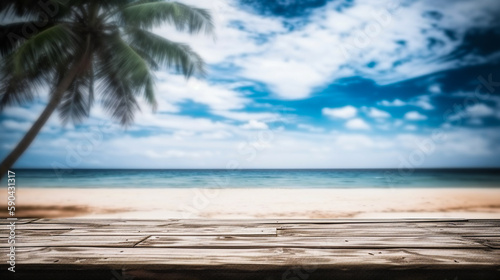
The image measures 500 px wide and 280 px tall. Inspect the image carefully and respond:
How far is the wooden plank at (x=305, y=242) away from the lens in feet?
4.78

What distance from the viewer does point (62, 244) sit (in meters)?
1.50

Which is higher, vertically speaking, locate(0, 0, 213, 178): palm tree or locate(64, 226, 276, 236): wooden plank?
locate(0, 0, 213, 178): palm tree

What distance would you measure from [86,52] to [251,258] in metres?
5.63

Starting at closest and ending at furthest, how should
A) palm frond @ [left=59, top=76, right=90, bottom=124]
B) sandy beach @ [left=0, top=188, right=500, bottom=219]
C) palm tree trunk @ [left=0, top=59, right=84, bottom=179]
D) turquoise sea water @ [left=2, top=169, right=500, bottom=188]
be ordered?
palm tree trunk @ [left=0, top=59, right=84, bottom=179] < palm frond @ [left=59, top=76, right=90, bottom=124] < sandy beach @ [left=0, top=188, right=500, bottom=219] < turquoise sea water @ [left=2, top=169, right=500, bottom=188]

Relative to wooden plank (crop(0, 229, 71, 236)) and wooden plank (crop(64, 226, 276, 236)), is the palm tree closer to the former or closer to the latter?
wooden plank (crop(0, 229, 71, 236))

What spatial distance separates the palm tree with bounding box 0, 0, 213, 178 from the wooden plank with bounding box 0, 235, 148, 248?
3.60 m

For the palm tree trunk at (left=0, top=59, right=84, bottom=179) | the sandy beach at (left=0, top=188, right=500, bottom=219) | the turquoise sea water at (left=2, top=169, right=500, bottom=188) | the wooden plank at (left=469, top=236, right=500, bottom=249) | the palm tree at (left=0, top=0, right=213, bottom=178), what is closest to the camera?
the wooden plank at (left=469, top=236, right=500, bottom=249)

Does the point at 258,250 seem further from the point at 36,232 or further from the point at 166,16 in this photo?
the point at 166,16

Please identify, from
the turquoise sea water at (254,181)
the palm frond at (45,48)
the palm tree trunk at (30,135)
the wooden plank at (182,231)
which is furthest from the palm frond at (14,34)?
the turquoise sea water at (254,181)

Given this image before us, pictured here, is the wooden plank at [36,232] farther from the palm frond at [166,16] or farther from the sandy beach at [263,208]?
the palm frond at [166,16]

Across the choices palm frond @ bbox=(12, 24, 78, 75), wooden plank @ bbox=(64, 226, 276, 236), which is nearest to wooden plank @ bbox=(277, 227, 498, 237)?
wooden plank @ bbox=(64, 226, 276, 236)

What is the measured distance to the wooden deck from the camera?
1169 millimetres

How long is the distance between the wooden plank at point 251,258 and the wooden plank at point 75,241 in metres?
0.08

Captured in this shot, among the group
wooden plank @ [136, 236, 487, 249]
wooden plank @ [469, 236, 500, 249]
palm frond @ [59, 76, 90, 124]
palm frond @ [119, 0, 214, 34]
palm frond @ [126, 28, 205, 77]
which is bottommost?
wooden plank @ [469, 236, 500, 249]
